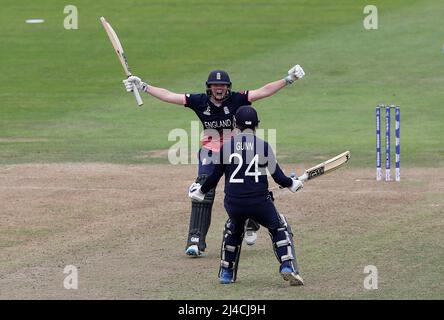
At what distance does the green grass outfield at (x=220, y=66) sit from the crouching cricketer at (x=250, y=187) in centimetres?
927

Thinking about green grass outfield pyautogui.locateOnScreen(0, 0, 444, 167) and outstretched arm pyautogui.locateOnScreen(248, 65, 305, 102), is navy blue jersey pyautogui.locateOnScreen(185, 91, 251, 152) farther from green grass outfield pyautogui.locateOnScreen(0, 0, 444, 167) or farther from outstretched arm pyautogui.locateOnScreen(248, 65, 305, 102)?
green grass outfield pyautogui.locateOnScreen(0, 0, 444, 167)

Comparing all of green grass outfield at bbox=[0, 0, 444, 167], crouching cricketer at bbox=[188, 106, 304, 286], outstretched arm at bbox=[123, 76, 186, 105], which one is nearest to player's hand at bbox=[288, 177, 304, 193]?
crouching cricketer at bbox=[188, 106, 304, 286]

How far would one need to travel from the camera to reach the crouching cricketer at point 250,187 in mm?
11727

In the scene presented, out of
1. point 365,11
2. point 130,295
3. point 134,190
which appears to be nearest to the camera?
point 130,295

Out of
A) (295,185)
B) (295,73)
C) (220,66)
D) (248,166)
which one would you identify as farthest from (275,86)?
(220,66)

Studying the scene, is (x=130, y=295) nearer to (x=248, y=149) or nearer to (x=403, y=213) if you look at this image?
(x=248, y=149)

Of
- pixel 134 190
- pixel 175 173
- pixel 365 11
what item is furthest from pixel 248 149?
pixel 365 11

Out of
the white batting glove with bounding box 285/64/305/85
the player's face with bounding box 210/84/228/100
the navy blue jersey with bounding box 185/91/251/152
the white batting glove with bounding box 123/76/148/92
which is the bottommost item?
the navy blue jersey with bounding box 185/91/251/152

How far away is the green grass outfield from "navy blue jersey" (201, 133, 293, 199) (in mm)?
9330

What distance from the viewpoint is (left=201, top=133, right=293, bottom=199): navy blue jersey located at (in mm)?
11734

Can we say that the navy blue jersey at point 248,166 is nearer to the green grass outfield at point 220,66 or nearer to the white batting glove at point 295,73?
the white batting glove at point 295,73

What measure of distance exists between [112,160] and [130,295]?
10.4m

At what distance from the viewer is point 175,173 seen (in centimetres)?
2011

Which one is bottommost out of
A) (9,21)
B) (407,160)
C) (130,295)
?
(130,295)
